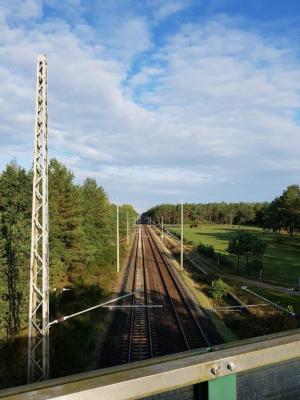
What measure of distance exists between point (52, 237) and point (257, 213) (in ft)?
422

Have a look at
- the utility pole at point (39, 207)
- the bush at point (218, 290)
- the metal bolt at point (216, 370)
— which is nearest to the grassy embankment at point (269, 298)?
the bush at point (218, 290)

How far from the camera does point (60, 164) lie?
41062 mm

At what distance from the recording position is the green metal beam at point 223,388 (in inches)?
87.0

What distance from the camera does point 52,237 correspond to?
35000 mm

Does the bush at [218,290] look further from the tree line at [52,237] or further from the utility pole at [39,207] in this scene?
the utility pole at [39,207]

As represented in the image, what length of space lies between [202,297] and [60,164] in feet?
61.8

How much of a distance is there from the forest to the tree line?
4042cm

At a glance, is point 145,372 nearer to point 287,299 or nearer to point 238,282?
point 287,299

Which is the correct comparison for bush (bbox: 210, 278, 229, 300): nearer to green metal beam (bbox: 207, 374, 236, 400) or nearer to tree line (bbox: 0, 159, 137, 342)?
tree line (bbox: 0, 159, 137, 342)

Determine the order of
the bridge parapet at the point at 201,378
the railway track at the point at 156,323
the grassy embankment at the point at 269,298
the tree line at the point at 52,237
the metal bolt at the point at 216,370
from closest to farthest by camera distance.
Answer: the bridge parapet at the point at 201,378 < the metal bolt at the point at 216,370 < the railway track at the point at 156,323 < the tree line at the point at 52,237 < the grassy embankment at the point at 269,298

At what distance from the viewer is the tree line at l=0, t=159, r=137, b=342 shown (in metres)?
23.2

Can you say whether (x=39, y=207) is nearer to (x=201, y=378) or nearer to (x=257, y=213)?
(x=201, y=378)

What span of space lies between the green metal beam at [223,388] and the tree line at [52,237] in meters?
21.4

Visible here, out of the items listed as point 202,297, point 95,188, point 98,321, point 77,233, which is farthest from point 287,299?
point 95,188
